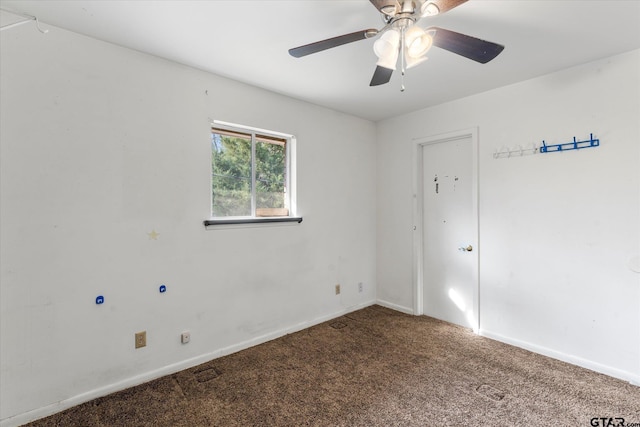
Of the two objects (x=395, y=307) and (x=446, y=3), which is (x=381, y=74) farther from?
(x=395, y=307)

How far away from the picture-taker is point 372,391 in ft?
6.88

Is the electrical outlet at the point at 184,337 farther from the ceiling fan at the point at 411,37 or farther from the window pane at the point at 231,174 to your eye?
the ceiling fan at the point at 411,37

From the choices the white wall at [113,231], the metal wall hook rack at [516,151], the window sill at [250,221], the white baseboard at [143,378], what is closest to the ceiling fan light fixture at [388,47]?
the white wall at [113,231]

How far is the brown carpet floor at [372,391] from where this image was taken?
6.01 ft

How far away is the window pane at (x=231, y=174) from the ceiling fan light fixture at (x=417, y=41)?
5.85 feet

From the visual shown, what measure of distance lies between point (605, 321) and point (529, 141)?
1557 millimetres

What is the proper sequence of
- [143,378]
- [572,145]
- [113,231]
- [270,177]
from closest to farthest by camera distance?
1. [113,231]
2. [143,378]
3. [572,145]
4. [270,177]

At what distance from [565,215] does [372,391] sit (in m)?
2.12

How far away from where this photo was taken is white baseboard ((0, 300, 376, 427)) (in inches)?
70.5

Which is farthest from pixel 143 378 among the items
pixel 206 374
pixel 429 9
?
pixel 429 9

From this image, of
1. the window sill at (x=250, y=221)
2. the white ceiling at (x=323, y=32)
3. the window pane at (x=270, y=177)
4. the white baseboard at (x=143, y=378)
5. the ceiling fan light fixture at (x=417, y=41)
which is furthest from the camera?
the window pane at (x=270, y=177)

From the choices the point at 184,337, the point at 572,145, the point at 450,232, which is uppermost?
the point at 572,145

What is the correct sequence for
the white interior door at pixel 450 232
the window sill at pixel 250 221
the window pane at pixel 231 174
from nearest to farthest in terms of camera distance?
the window sill at pixel 250 221
the window pane at pixel 231 174
the white interior door at pixel 450 232

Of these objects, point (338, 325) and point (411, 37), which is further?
point (338, 325)
